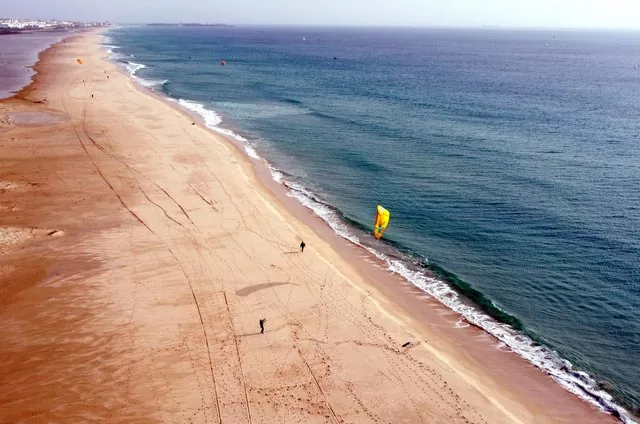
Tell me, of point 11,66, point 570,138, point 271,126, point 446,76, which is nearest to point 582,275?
point 570,138

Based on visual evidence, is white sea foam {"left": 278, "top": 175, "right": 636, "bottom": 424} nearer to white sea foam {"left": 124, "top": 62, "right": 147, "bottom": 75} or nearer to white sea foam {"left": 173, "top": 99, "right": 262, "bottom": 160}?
white sea foam {"left": 173, "top": 99, "right": 262, "bottom": 160}

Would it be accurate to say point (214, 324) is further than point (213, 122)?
No

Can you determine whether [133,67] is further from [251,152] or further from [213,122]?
[251,152]

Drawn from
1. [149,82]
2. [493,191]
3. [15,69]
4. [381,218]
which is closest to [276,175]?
[381,218]

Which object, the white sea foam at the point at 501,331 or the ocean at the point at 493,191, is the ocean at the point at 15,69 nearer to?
the ocean at the point at 493,191

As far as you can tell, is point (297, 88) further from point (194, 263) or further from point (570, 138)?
point (194, 263)

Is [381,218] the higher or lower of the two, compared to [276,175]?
higher
